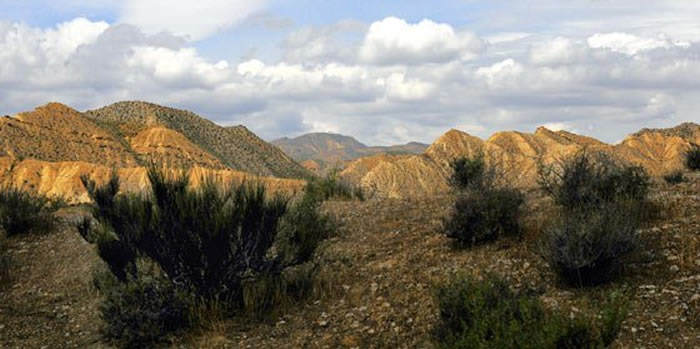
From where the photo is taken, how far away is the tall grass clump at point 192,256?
786 cm

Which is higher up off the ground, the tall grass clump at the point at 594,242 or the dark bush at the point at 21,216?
the dark bush at the point at 21,216

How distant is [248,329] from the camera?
7.64m

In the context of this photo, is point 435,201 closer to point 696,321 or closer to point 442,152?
point 696,321

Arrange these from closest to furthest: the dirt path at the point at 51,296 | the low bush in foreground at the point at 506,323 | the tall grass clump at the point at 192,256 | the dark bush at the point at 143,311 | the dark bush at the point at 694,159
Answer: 1. the low bush in foreground at the point at 506,323
2. the dark bush at the point at 143,311
3. the tall grass clump at the point at 192,256
4. the dirt path at the point at 51,296
5. the dark bush at the point at 694,159

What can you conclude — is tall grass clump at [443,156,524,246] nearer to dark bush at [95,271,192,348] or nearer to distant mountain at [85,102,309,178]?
dark bush at [95,271,192,348]

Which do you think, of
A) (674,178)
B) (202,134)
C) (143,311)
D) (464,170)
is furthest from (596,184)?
(202,134)

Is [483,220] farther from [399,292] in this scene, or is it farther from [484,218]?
[399,292]

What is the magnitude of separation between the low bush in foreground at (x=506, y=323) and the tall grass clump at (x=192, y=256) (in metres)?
2.79

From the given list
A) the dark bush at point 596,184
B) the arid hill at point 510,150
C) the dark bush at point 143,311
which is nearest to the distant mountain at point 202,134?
the arid hill at point 510,150

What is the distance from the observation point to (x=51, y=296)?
10102 mm

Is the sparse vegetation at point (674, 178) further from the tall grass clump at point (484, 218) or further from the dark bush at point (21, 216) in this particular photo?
the dark bush at point (21, 216)

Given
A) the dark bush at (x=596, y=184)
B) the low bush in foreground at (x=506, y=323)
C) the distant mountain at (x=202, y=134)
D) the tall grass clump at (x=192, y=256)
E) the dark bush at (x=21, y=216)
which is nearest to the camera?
the low bush in foreground at (x=506, y=323)

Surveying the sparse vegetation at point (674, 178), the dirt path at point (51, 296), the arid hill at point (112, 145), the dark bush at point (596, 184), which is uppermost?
the arid hill at point (112, 145)

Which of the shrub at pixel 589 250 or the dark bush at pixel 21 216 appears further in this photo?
the dark bush at pixel 21 216
